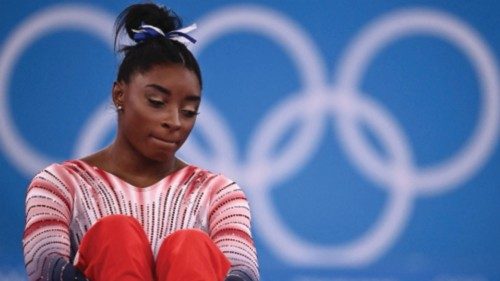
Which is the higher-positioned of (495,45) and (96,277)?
(495,45)

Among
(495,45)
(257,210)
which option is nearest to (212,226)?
(257,210)

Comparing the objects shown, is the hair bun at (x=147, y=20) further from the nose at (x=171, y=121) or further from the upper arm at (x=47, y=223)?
the upper arm at (x=47, y=223)

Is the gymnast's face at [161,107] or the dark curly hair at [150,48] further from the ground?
the dark curly hair at [150,48]

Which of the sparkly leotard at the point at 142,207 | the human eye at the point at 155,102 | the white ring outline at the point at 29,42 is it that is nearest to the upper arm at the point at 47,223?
the sparkly leotard at the point at 142,207

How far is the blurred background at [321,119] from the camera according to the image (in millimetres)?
4246

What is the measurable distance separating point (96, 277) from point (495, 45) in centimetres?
249

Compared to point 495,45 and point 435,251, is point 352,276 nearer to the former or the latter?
point 435,251

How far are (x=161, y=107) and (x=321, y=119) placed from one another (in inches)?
66.7

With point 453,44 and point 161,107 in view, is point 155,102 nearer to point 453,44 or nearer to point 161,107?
point 161,107

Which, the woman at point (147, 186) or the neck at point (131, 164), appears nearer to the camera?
the woman at point (147, 186)

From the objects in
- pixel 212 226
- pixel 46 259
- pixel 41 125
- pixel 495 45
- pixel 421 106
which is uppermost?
pixel 495 45

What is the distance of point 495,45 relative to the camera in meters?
4.39

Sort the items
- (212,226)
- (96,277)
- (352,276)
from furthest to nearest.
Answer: (352,276) < (212,226) < (96,277)

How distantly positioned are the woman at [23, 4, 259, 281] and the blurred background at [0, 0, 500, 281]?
4.51ft
